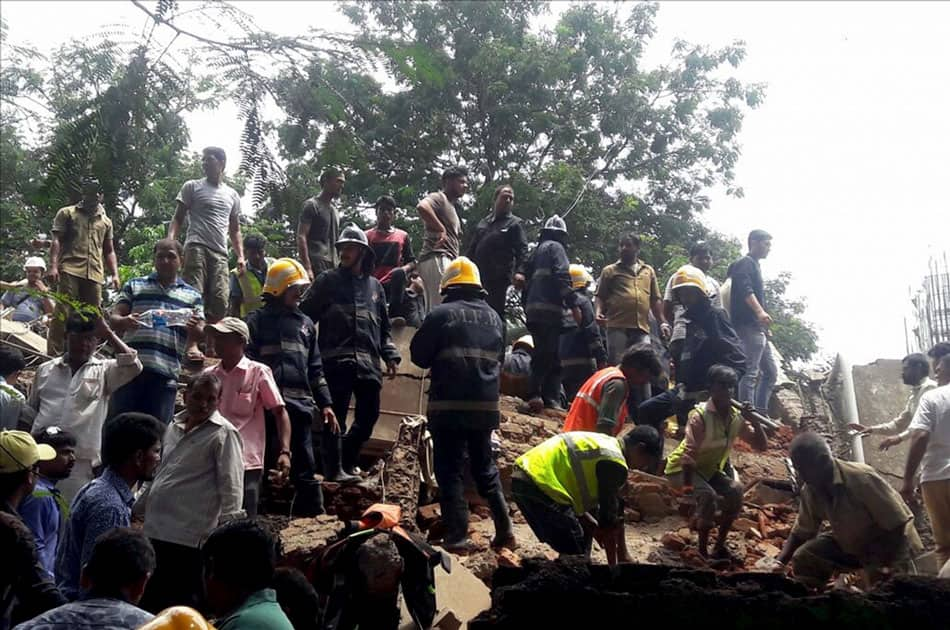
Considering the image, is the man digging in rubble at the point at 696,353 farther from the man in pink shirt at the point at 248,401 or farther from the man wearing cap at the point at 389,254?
the man in pink shirt at the point at 248,401

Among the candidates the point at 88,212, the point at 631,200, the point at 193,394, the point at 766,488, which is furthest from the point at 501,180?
the point at 88,212

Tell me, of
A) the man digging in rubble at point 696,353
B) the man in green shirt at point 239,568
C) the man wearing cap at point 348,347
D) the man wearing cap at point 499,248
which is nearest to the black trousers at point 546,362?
the man wearing cap at point 499,248

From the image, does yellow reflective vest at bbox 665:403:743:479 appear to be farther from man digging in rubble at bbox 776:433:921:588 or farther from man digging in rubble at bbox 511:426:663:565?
man digging in rubble at bbox 511:426:663:565

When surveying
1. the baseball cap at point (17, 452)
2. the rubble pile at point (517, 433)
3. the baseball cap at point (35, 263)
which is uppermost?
the baseball cap at point (35, 263)

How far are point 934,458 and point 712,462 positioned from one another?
1.52 meters

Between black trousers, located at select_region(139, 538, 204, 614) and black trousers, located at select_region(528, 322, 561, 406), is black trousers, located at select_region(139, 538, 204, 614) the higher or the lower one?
the lower one

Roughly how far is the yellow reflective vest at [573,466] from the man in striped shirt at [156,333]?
248 cm

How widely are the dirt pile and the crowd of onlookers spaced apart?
3.48ft

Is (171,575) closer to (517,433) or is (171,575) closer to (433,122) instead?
(517,433)

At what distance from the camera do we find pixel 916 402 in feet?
26.3

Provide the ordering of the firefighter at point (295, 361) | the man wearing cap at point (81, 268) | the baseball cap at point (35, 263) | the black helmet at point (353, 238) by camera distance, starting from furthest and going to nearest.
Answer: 1. the baseball cap at point (35, 263)
2. the man wearing cap at point (81, 268)
3. the black helmet at point (353, 238)
4. the firefighter at point (295, 361)

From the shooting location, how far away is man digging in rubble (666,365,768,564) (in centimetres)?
706

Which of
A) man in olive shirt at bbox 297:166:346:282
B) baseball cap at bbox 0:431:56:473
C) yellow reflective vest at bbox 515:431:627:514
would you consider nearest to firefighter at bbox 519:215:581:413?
man in olive shirt at bbox 297:166:346:282

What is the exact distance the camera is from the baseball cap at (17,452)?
4418 mm
